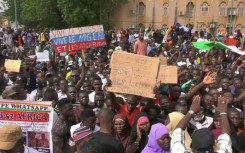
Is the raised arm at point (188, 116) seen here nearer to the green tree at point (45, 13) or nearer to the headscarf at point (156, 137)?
the headscarf at point (156, 137)

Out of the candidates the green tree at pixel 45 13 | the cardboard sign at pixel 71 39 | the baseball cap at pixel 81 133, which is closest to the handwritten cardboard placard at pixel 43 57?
the cardboard sign at pixel 71 39

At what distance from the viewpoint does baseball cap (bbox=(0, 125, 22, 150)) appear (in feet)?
10.3

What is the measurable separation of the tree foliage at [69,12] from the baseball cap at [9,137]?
106 feet

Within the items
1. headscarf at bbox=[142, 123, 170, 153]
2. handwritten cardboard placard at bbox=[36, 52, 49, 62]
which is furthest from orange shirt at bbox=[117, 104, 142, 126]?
handwritten cardboard placard at bbox=[36, 52, 49, 62]

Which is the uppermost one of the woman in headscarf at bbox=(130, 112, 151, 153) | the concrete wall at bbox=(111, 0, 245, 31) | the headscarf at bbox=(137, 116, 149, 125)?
the concrete wall at bbox=(111, 0, 245, 31)

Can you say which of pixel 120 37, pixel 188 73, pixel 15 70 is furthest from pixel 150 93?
pixel 120 37

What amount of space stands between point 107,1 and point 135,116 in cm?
3223

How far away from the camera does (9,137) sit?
316 cm

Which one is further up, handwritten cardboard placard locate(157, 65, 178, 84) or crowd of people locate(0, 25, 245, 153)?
handwritten cardboard placard locate(157, 65, 178, 84)

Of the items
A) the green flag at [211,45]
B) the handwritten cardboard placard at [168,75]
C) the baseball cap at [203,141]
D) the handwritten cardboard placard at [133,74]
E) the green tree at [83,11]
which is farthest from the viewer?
the green tree at [83,11]

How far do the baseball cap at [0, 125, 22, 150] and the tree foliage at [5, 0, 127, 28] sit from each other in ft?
106

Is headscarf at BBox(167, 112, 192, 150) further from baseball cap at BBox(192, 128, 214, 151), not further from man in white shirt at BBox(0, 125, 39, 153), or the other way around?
man in white shirt at BBox(0, 125, 39, 153)

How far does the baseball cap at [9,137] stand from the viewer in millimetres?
3125

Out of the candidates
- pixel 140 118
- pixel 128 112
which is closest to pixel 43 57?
pixel 128 112
